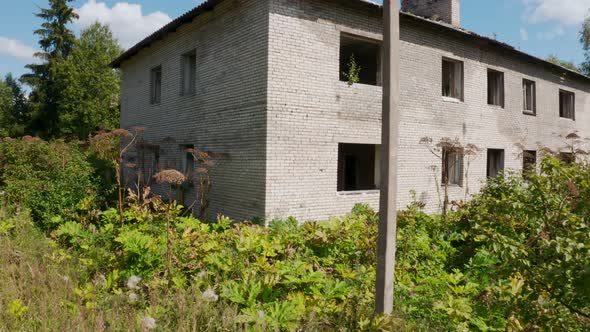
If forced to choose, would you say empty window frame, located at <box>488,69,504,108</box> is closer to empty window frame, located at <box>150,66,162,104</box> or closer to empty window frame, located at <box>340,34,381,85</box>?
empty window frame, located at <box>340,34,381,85</box>

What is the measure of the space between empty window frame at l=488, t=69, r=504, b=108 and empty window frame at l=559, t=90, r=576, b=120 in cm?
589

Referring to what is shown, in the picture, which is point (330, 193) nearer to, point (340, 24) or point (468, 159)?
point (340, 24)

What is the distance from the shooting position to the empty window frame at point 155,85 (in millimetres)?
13086

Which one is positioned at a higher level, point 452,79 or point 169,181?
point 452,79

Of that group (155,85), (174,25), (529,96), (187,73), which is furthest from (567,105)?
(155,85)

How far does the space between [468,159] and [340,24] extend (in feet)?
18.7

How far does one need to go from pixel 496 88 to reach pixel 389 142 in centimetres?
1169

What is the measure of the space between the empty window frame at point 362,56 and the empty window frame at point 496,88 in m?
3.93

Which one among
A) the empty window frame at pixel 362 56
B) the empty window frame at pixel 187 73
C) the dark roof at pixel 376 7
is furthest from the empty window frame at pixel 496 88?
the empty window frame at pixel 187 73

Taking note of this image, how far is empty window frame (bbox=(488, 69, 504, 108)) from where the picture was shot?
42.6 ft

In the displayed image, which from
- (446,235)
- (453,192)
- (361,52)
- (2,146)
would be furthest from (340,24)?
(2,146)

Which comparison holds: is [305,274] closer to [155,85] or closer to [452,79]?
[452,79]

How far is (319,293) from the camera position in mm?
4219

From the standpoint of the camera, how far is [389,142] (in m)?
3.42
